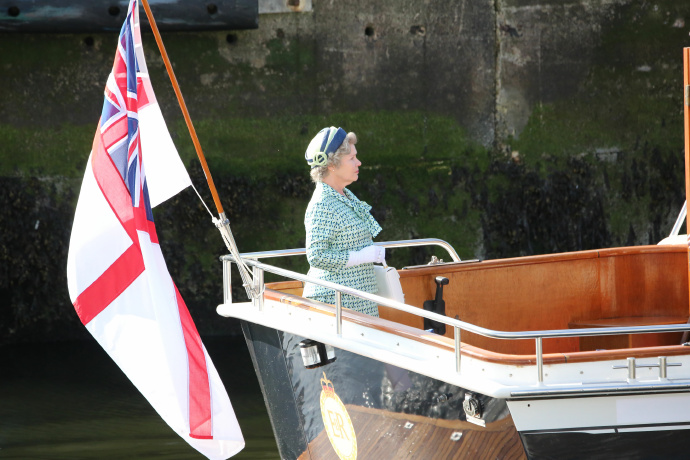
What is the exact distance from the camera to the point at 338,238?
3.81 m

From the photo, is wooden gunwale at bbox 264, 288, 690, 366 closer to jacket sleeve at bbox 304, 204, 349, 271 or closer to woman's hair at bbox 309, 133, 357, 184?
jacket sleeve at bbox 304, 204, 349, 271

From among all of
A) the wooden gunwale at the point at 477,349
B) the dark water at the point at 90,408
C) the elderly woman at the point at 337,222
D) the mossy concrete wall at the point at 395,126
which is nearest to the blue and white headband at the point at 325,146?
the elderly woman at the point at 337,222

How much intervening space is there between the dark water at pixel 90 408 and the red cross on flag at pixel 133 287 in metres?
Result: 2.30

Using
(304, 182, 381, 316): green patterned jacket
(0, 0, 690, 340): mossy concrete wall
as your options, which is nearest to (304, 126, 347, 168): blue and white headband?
(304, 182, 381, 316): green patterned jacket

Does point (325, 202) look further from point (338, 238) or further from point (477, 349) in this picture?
point (477, 349)

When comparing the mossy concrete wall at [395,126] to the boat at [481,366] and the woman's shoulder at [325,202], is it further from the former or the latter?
the woman's shoulder at [325,202]

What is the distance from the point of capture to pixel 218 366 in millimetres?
7988

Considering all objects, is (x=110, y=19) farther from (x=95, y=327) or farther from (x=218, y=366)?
(x=95, y=327)

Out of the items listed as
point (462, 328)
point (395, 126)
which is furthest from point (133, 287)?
point (395, 126)

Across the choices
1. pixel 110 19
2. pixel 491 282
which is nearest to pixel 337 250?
pixel 491 282

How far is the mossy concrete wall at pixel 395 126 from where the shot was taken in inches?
342

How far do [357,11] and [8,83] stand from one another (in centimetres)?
339

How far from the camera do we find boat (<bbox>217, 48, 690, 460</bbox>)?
124 inches

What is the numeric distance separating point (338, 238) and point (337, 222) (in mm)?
69
